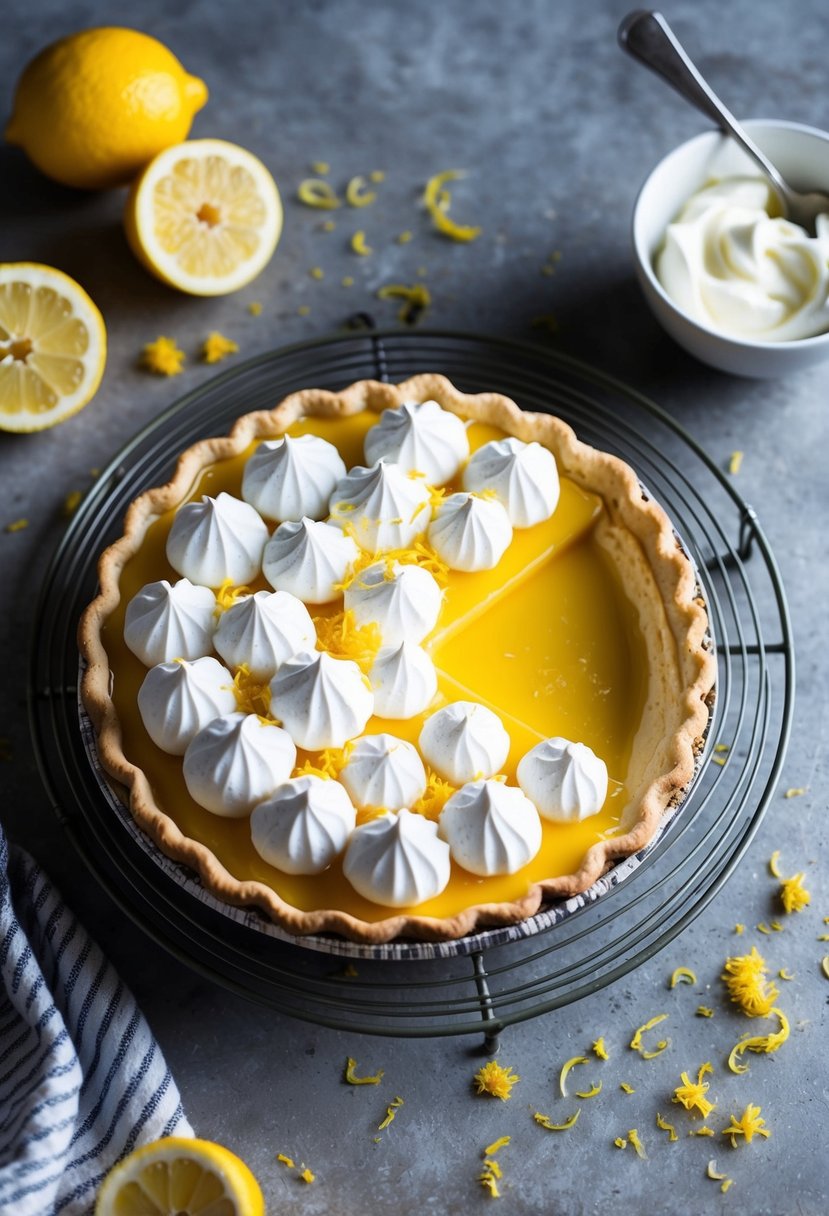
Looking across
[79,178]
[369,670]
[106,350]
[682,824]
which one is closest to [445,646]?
[369,670]

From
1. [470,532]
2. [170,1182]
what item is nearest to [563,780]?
[470,532]

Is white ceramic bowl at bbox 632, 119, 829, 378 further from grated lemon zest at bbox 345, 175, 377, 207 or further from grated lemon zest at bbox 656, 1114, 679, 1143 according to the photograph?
grated lemon zest at bbox 656, 1114, 679, 1143

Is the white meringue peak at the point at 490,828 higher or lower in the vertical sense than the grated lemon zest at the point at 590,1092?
higher

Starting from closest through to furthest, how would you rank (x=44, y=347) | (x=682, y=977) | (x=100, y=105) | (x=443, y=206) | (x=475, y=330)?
(x=682, y=977) → (x=44, y=347) → (x=100, y=105) → (x=475, y=330) → (x=443, y=206)

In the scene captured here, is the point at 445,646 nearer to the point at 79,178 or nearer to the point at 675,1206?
the point at 675,1206

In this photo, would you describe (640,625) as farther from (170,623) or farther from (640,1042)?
(170,623)

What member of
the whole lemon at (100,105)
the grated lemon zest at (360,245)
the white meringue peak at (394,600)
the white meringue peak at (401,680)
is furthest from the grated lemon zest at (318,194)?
the white meringue peak at (401,680)

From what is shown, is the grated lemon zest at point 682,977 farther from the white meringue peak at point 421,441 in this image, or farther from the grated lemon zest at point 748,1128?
the white meringue peak at point 421,441
